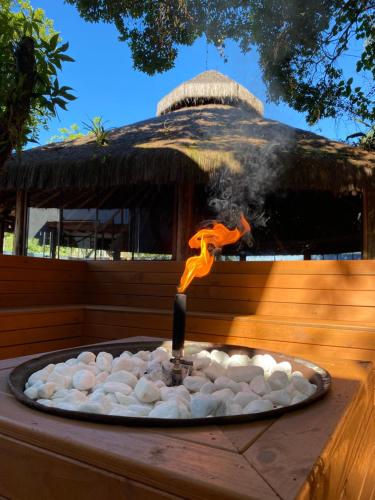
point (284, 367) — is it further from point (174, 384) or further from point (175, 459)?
point (175, 459)

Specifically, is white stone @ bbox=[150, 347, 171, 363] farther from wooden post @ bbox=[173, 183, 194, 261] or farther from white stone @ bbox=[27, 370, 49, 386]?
wooden post @ bbox=[173, 183, 194, 261]

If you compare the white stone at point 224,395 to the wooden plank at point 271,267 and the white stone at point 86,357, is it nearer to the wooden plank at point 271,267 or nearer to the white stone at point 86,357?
the white stone at point 86,357

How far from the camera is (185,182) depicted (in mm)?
4633

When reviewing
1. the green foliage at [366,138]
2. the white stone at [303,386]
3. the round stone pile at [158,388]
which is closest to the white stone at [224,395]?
the round stone pile at [158,388]

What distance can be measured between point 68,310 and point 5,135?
179cm

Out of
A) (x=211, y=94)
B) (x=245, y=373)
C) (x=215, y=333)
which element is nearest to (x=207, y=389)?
(x=245, y=373)

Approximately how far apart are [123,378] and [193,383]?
24 centimetres

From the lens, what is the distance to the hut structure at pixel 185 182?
465cm

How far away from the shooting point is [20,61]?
166 centimetres

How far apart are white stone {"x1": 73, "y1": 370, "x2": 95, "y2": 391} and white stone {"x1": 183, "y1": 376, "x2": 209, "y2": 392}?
0.31m

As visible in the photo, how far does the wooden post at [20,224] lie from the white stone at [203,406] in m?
5.65

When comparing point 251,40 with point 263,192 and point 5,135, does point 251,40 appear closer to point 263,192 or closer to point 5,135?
point 263,192

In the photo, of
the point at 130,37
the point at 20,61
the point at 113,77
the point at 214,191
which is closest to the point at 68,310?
the point at 20,61

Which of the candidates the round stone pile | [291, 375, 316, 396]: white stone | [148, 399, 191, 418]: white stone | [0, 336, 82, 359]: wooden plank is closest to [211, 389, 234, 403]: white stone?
the round stone pile
